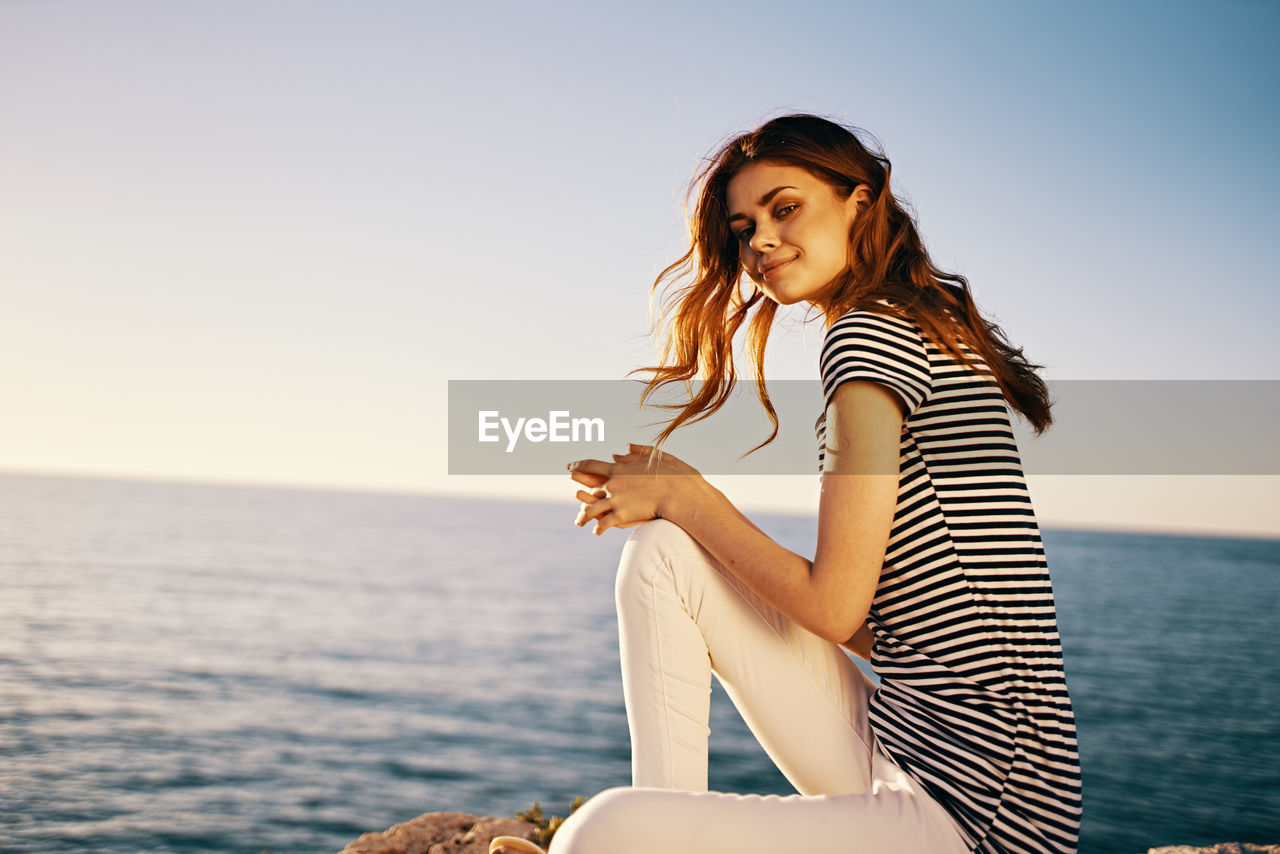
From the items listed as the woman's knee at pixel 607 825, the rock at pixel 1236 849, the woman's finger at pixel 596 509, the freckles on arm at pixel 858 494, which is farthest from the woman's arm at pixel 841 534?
the rock at pixel 1236 849

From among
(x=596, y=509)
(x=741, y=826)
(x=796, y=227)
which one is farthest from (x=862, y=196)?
(x=741, y=826)

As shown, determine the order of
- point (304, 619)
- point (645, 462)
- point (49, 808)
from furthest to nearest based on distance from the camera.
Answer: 1. point (304, 619)
2. point (49, 808)
3. point (645, 462)

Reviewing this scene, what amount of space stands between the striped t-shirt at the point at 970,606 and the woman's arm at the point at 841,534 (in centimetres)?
7

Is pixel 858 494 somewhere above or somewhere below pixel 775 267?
below

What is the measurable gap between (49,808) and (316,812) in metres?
4.28

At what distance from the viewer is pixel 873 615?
68.9 inches

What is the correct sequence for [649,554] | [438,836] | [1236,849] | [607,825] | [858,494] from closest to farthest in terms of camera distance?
1. [607,825]
2. [858,494]
3. [649,554]
4. [1236,849]
5. [438,836]

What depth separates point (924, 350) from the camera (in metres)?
1.56

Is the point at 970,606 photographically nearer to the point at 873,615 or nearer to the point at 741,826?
the point at 873,615

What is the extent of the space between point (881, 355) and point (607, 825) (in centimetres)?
94

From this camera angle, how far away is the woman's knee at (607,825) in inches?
53.5

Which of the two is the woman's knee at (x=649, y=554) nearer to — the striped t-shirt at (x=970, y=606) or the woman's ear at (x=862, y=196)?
the striped t-shirt at (x=970, y=606)

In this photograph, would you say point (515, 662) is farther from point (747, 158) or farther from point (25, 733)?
point (747, 158)

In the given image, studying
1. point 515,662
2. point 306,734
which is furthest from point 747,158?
point 515,662
